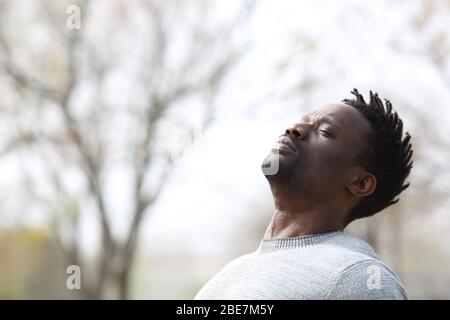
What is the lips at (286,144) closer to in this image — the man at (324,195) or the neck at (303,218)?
the man at (324,195)

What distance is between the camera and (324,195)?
60.2 inches

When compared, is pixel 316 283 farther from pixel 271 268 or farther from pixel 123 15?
pixel 123 15

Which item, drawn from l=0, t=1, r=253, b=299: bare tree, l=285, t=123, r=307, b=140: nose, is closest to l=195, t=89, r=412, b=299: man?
l=285, t=123, r=307, b=140: nose

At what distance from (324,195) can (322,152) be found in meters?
0.10

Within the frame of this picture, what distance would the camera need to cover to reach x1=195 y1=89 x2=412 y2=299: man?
137cm

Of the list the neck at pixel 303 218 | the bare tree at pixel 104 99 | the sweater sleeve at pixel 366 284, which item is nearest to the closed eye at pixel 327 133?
the neck at pixel 303 218

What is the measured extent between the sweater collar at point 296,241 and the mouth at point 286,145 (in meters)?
0.20

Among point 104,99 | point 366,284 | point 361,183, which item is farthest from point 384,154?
point 104,99

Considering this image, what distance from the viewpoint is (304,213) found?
153 centimetres

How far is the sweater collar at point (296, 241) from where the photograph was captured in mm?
1473
